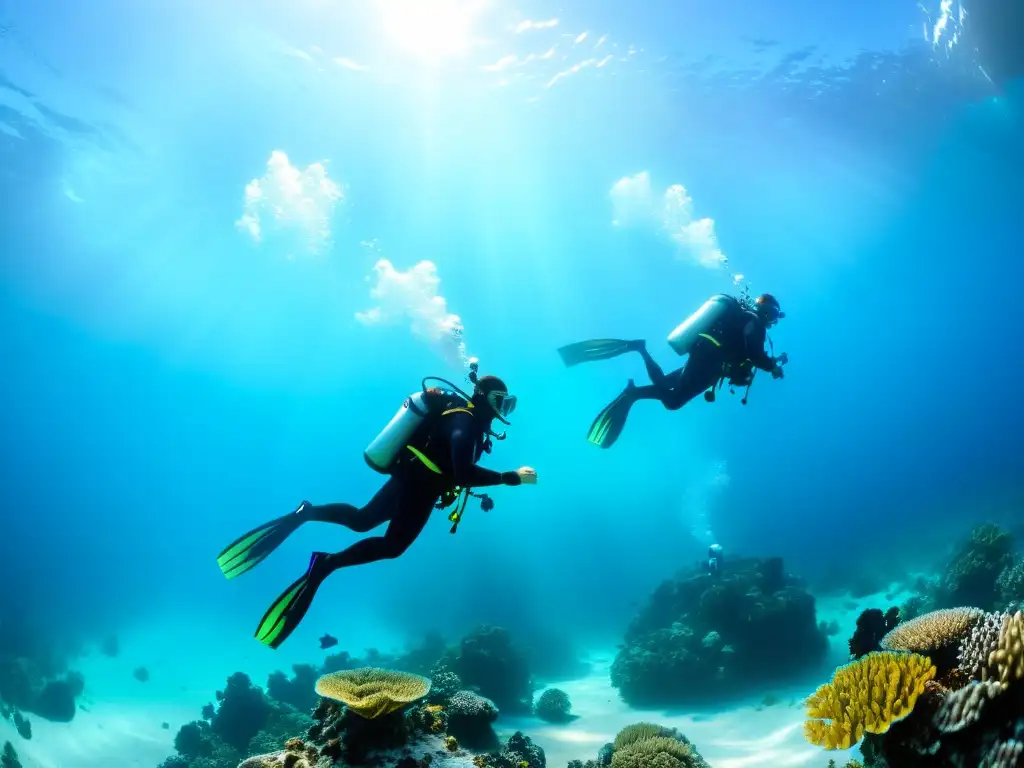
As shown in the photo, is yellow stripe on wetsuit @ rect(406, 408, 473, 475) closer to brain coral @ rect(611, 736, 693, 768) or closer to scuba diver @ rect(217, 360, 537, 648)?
scuba diver @ rect(217, 360, 537, 648)

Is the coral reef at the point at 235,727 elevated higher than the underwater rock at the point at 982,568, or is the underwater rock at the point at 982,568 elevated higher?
the underwater rock at the point at 982,568

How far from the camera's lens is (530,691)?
55.4 feet

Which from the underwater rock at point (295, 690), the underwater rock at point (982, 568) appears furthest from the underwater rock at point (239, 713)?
the underwater rock at point (982, 568)

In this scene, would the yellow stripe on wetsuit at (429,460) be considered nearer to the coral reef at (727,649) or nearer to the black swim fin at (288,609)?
the black swim fin at (288,609)

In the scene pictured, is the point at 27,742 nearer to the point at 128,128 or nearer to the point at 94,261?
the point at 128,128

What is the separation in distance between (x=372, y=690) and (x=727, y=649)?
12.6 metres

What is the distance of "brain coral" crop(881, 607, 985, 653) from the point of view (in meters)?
4.41

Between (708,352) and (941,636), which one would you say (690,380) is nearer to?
(708,352)

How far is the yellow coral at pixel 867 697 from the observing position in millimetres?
3881

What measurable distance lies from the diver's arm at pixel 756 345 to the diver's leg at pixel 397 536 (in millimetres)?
6000

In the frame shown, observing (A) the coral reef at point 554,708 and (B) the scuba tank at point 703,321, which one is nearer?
(B) the scuba tank at point 703,321

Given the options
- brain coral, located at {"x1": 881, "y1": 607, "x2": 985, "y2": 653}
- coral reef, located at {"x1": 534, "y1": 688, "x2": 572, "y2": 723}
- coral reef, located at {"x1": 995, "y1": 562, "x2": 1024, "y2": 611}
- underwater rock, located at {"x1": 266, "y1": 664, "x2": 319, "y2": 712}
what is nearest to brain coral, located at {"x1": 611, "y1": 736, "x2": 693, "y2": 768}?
brain coral, located at {"x1": 881, "y1": 607, "x2": 985, "y2": 653}

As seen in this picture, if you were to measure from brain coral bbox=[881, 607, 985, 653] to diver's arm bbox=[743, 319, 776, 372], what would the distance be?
4.73 metres

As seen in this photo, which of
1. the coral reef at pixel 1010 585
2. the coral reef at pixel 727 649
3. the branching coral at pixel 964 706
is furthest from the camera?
the coral reef at pixel 727 649
